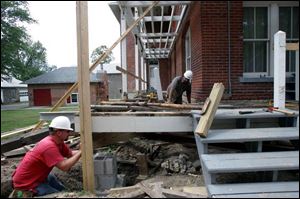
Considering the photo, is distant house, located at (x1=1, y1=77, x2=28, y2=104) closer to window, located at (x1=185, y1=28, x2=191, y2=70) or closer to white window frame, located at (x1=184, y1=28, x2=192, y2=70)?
white window frame, located at (x1=184, y1=28, x2=192, y2=70)

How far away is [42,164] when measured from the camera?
441cm

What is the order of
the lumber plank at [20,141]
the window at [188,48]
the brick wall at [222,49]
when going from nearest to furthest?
the lumber plank at [20,141] → the brick wall at [222,49] → the window at [188,48]

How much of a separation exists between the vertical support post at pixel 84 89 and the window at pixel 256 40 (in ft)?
17.1

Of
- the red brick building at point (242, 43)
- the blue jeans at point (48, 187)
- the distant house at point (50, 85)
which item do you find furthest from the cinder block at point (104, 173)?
the distant house at point (50, 85)

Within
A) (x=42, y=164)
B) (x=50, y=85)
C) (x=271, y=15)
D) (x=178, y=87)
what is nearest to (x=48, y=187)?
(x=42, y=164)

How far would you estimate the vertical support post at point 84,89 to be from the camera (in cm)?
405

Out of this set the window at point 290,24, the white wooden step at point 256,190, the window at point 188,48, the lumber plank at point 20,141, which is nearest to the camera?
the white wooden step at point 256,190

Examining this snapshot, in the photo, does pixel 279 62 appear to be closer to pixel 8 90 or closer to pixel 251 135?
pixel 251 135

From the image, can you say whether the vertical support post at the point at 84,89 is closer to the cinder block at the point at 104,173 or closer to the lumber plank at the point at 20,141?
the cinder block at the point at 104,173

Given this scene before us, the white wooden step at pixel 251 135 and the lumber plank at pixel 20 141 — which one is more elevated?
the white wooden step at pixel 251 135

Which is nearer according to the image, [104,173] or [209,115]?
[209,115]

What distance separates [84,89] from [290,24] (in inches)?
245

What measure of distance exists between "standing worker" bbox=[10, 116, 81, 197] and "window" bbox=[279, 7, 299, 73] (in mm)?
6180

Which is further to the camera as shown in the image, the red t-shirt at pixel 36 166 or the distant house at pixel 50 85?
the distant house at pixel 50 85
